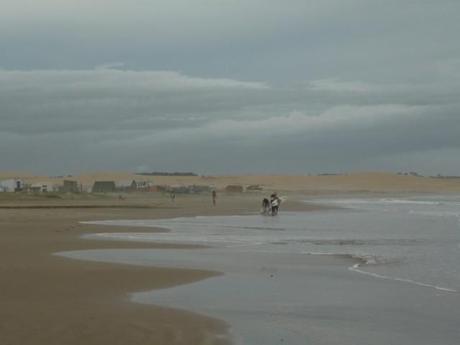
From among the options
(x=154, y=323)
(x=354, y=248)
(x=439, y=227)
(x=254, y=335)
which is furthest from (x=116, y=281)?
(x=439, y=227)

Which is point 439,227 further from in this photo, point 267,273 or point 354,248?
point 267,273

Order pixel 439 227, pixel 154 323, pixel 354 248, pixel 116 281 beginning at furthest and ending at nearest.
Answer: pixel 439 227
pixel 354 248
pixel 116 281
pixel 154 323

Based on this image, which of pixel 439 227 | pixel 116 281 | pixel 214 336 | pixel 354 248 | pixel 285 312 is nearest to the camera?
pixel 214 336

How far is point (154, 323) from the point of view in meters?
8.96

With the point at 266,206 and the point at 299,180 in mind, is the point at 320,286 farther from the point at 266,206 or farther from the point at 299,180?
the point at 299,180

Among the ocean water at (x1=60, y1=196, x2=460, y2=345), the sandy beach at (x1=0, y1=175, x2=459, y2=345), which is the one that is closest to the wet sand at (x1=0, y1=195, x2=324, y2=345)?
the sandy beach at (x1=0, y1=175, x2=459, y2=345)

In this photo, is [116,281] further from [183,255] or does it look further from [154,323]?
[183,255]

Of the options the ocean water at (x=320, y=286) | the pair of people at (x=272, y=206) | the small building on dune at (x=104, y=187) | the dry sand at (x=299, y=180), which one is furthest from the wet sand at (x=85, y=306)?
the dry sand at (x=299, y=180)

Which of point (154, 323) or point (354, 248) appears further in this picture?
point (354, 248)

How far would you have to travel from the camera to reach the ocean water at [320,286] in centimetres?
896

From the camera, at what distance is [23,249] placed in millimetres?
18516

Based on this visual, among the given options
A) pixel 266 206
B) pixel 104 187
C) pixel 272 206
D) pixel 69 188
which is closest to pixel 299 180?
pixel 104 187

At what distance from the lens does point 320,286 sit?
12828 mm

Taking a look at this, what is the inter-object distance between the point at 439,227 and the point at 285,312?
2090 cm
